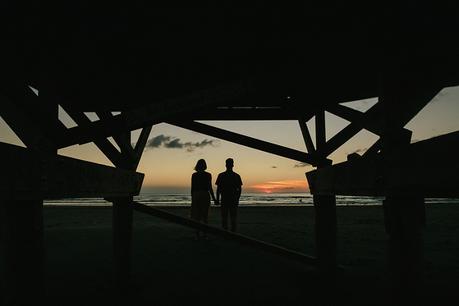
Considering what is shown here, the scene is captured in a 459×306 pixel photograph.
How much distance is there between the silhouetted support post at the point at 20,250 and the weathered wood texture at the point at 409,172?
159cm

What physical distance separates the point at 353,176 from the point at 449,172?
33.5 inches

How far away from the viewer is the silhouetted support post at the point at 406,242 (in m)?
1.97

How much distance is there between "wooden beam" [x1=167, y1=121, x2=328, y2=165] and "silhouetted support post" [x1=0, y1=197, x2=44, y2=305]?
353cm

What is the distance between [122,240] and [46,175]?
8.87 ft

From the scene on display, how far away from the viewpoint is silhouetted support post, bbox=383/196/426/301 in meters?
1.97

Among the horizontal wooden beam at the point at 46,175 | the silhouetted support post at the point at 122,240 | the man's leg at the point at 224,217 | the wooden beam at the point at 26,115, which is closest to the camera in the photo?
the horizontal wooden beam at the point at 46,175

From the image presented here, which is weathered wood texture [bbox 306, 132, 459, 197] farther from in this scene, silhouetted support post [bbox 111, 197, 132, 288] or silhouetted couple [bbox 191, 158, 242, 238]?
silhouetted couple [bbox 191, 158, 242, 238]

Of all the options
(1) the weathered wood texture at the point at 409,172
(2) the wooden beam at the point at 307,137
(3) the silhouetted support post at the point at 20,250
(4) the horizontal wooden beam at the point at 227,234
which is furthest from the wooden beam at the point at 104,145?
(1) the weathered wood texture at the point at 409,172

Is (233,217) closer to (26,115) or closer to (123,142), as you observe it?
(123,142)

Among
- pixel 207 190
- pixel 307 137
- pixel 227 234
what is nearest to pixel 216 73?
pixel 227 234

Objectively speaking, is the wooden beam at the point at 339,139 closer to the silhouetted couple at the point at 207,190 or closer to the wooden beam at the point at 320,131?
the wooden beam at the point at 320,131

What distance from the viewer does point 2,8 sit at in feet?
6.77

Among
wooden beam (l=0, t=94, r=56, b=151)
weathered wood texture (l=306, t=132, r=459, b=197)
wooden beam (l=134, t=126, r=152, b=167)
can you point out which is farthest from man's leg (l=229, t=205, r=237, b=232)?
wooden beam (l=0, t=94, r=56, b=151)

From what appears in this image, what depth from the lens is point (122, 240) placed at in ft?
14.3
